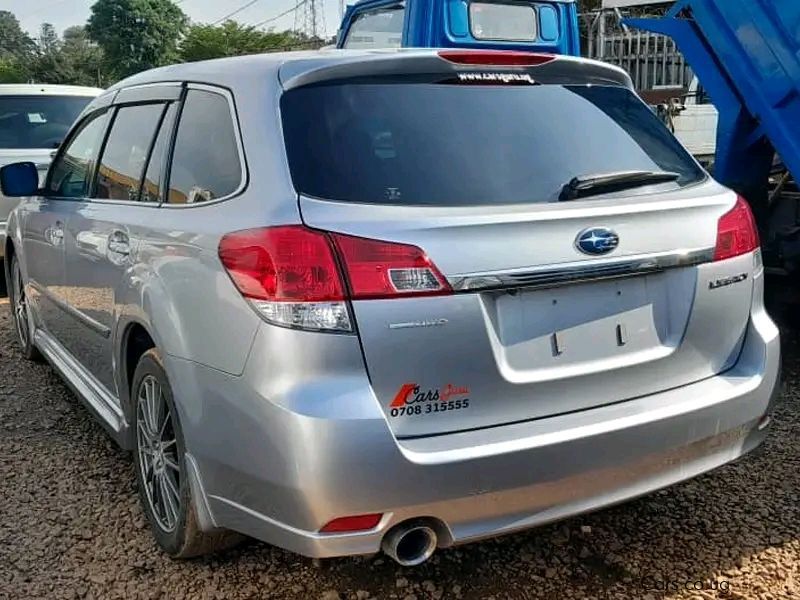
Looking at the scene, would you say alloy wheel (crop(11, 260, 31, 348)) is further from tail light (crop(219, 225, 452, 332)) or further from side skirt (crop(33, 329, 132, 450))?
tail light (crop(219, 225, 452, 332))

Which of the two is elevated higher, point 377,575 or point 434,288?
point 434,288

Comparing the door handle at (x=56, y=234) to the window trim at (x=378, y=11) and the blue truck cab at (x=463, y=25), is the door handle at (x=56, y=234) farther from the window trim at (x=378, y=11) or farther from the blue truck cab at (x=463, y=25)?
the window trim at (x=378, y=11)

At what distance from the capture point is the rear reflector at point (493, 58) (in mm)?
2846

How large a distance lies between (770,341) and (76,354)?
3131 mm

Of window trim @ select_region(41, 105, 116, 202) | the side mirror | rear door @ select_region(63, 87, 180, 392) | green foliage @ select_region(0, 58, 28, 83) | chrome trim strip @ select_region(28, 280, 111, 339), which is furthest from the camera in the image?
green foliage @ select_region(0, 58, 28, 83)

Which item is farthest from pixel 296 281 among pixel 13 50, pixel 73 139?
pixel 13 50

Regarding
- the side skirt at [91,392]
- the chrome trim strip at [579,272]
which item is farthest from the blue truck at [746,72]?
the side skirt at [91,392]

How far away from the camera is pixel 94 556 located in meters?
3.23

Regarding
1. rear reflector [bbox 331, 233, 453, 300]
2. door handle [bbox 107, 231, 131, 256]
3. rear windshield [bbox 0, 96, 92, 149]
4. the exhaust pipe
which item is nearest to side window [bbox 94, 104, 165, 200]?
door handle [bbox 107, 231, 131, 256]

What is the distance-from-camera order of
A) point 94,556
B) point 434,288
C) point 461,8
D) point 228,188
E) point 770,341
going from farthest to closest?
point 461,8
point 94,556
point 770,341
point 228,188
point 434,288

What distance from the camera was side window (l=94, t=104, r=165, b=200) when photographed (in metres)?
3.51

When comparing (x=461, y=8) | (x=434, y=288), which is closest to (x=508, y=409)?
(x=434, y=288)

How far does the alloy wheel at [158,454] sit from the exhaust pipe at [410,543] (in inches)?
33.8

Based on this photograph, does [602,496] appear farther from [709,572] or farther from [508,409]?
[709,572]
